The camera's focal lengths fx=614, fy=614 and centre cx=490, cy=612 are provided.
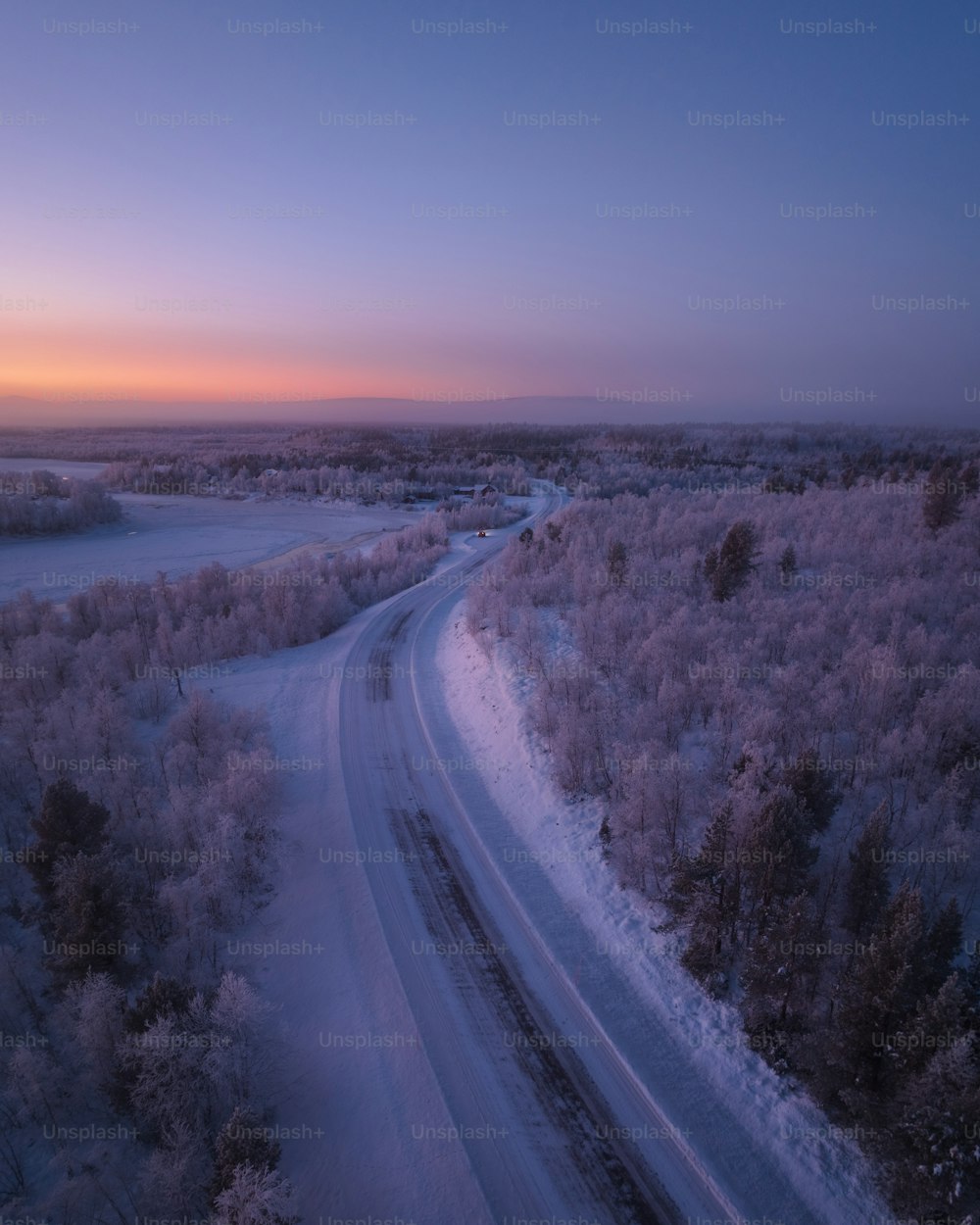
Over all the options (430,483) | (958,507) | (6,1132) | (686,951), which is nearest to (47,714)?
(6,1132)

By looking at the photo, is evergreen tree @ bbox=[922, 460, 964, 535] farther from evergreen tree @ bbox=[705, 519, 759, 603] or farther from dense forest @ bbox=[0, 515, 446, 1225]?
dense forest @ bbox=[0, 515, 446, 1225]

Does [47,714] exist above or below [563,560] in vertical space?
below

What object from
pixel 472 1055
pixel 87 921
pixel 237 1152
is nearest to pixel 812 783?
pixel 472 1055

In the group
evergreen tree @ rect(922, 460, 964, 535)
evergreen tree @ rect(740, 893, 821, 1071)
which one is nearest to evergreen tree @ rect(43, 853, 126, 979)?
evergreen tree @ rect(740, 893, 821, 1071)

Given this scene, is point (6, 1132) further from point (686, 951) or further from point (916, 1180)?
point (916, 1180)

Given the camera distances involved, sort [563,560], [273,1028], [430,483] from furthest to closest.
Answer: [430,483]
[563,560]
[273,1028]
